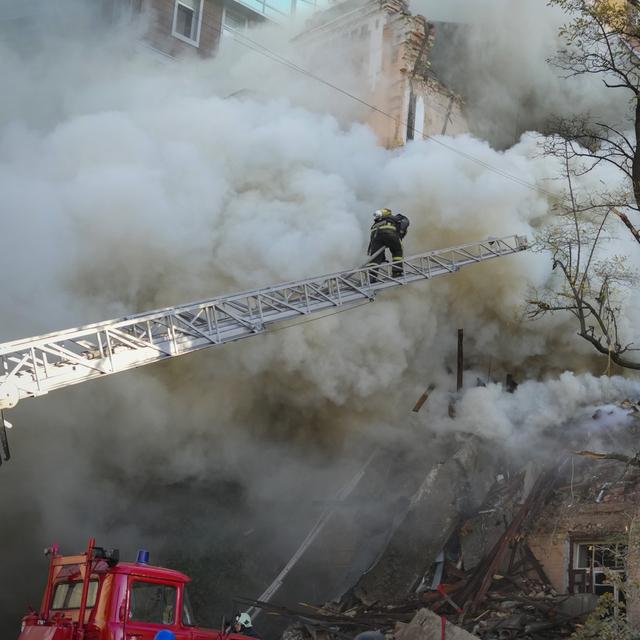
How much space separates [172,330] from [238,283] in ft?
14.9

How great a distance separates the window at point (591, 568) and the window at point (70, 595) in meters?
7.49

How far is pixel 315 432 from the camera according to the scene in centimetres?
1683

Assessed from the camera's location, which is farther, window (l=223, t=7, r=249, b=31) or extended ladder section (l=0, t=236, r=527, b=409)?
window (l=223, t=7, r=249, b=31)

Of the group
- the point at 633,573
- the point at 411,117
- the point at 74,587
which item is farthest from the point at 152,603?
the point at 411,117

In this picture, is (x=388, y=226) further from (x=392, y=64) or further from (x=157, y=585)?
(x=157, y=585)

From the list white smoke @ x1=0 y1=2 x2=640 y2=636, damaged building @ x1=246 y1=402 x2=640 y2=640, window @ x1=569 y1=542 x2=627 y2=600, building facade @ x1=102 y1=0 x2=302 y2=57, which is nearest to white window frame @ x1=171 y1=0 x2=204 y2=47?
building facade @ x1=102 y1=0 x2=302 y2=57

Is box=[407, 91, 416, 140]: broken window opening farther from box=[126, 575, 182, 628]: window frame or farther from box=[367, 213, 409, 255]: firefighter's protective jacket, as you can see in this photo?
box=[126, 575, 182, 628]: window frame

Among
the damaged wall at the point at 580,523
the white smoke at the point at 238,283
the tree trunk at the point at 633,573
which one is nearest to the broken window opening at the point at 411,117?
the white smoke at the point at 238,283

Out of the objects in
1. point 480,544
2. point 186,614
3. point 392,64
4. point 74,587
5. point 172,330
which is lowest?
point 186,614

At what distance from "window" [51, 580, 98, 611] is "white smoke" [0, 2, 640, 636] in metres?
6.09

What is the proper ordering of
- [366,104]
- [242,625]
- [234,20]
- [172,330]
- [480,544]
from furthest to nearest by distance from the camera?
[234,20] < [366,104] < [480,544] < [172,330] < [242,625]

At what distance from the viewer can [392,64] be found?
2005cm

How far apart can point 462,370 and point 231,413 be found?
201 inches

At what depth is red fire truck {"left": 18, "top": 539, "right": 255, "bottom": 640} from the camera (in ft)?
24.6
